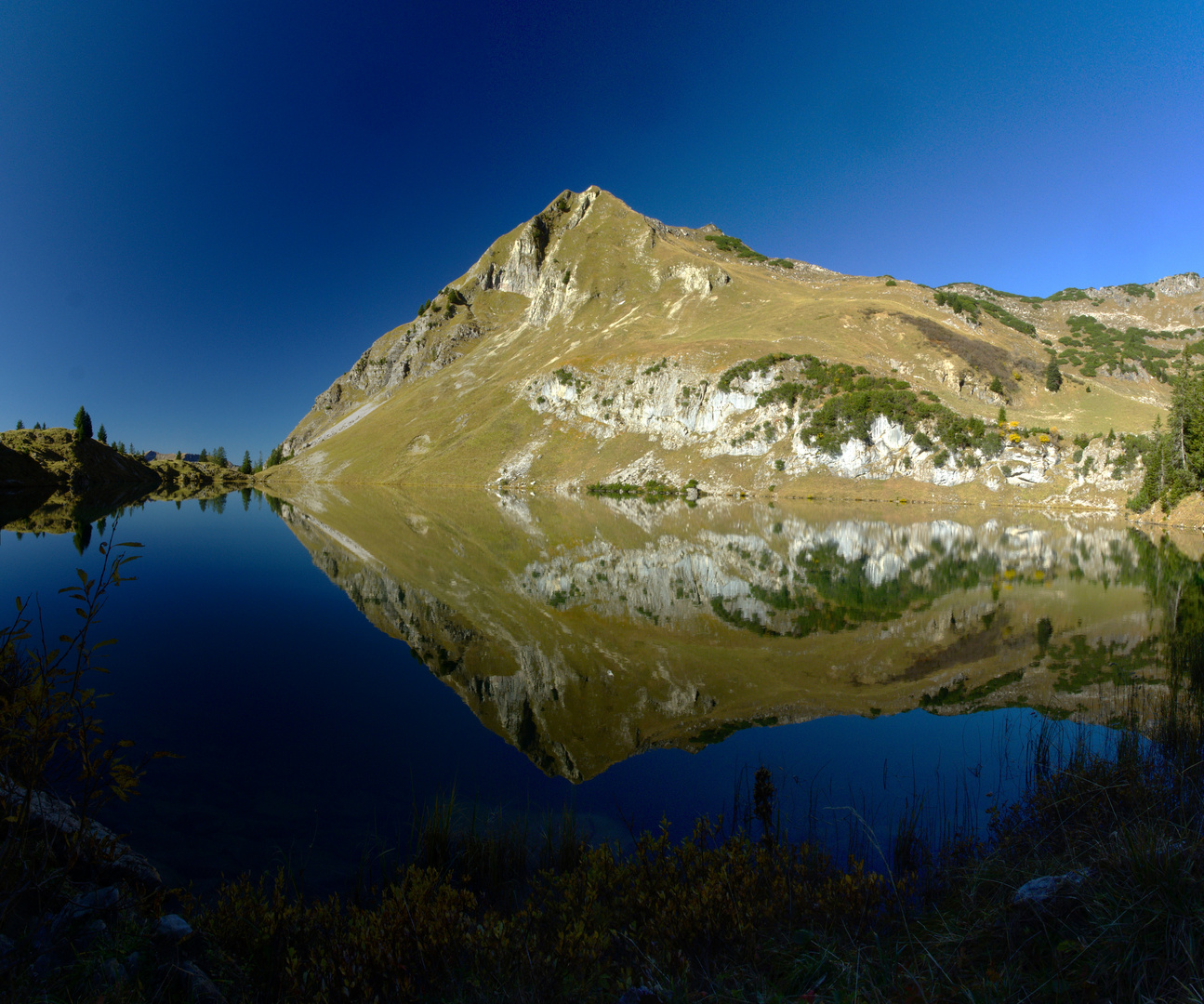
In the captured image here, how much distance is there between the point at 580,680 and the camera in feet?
48.5

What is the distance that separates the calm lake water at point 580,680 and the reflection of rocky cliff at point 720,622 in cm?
12

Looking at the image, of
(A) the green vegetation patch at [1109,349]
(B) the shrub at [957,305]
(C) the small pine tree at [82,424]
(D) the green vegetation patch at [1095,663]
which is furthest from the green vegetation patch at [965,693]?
(B) the shrub at [957,305]

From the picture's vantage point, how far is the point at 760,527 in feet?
157

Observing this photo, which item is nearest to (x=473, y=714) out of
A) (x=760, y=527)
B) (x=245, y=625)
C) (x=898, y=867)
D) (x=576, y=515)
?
(x=898, y=867)

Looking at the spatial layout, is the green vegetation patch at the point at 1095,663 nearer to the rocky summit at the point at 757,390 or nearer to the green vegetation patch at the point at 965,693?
the green vegetation patch at the point at 965,693

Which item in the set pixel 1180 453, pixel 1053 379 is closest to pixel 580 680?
pixel 1180 453

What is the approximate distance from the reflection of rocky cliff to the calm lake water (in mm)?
120

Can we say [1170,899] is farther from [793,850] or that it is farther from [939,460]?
[939,460]

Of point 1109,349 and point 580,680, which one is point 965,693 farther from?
point 1109,349

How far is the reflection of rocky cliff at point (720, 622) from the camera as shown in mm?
13211

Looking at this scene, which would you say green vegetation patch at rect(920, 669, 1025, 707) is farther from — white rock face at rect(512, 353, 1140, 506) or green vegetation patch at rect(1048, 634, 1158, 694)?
white rock face at rect(512, 353, 1140, 506)

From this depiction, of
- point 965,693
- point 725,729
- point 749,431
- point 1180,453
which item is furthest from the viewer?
point 749,431

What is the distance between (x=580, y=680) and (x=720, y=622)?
22.9 feet

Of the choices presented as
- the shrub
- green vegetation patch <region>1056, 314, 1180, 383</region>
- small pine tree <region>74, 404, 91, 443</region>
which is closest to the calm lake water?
small pine tree <region>74, 404, 91, 443</region>
